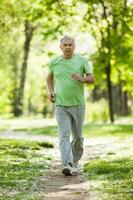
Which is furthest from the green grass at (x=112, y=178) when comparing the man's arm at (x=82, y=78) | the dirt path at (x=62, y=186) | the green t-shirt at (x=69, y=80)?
the man's arm at (x=82, y=78)

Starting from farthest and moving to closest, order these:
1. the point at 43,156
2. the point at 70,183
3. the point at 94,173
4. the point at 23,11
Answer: the point at 23,11 < the point at 43,156 < the point at 94,173 < the point at 70,183

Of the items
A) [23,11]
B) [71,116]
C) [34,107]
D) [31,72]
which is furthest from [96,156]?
[34,107]

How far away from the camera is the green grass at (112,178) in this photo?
11.4 meters

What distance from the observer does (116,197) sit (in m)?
11.1

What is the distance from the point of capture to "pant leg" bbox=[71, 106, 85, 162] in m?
14.8

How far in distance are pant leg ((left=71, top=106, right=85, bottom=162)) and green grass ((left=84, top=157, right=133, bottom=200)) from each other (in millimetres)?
434

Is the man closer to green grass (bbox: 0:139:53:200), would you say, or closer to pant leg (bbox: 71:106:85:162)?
pant leg (bbox: 71:106:85:162)

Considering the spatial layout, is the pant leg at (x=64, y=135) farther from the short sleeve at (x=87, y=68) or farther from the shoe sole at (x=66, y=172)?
the short sleeve at (x=87, y=68)

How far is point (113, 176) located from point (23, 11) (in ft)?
91.9

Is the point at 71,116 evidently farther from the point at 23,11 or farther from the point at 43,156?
the point at 23,11

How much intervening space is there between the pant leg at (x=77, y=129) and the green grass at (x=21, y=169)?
84 centimetres

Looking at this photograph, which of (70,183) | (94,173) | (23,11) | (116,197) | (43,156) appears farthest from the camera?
(23,11)

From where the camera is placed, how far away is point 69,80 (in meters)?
14.6

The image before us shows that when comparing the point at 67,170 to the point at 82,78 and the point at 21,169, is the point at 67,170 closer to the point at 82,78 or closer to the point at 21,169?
the point at 21,169
